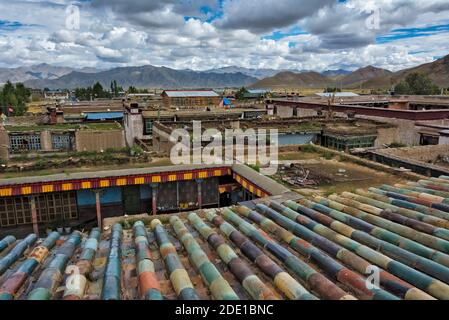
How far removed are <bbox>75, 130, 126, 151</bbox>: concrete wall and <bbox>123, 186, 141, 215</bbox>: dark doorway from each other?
52.6 feet

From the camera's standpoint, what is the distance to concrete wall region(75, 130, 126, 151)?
116 feet

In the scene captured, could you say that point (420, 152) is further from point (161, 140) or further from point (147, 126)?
point (147, 126)

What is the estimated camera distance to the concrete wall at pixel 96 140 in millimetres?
35344

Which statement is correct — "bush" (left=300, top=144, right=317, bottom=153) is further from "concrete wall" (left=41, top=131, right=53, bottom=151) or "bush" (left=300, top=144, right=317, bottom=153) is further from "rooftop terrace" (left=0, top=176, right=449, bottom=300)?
"concrete wall" (left=41, top=131, right=53, bottom=151)

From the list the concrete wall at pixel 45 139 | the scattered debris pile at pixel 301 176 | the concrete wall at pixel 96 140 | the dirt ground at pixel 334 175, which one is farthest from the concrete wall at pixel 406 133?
the concrete wall at pixel 45 139

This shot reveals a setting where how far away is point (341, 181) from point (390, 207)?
7960mm

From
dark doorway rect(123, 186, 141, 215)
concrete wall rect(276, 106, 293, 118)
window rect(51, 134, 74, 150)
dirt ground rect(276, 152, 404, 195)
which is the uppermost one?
concrete wall rect(276, 106, 293, 118)

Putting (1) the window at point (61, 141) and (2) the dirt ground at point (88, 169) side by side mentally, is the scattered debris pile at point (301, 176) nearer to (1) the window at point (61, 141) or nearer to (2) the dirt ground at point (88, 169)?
(2) the dirt ground at point (88, 169)

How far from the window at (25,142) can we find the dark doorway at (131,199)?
21.3 metres

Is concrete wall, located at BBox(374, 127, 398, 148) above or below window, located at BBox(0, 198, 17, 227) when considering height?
above

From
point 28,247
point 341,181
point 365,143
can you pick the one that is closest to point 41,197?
point 28,247

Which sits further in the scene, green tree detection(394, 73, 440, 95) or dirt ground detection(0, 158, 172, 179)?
green tree detection(394, 73, 440, 95)

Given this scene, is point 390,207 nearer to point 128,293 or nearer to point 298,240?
point 298,240

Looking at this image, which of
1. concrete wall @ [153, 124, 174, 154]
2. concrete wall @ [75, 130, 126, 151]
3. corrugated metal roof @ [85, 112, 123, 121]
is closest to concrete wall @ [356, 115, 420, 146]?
concrete wall @ [153, 124, 174, 154]
